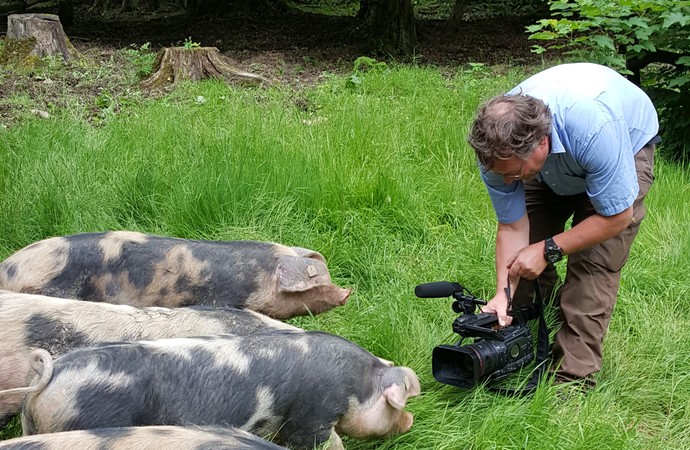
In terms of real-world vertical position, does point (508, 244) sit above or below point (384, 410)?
above

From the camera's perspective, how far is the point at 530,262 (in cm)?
335

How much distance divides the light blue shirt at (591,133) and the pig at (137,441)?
5.70 ft

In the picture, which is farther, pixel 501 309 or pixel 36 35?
pixel 36 35

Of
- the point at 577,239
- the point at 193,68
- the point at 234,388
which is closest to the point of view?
the point at 234,388

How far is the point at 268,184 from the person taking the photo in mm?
4926

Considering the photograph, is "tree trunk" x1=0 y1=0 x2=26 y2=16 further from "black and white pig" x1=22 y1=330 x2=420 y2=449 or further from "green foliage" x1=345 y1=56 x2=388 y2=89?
"black and white pig" x1=22 y1=330 x2=420 y2=449

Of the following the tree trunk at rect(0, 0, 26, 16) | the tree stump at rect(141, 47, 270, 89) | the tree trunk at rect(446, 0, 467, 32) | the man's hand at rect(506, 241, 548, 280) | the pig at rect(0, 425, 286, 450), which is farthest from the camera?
the tree trunk at rect(0, 0, 26, 16)

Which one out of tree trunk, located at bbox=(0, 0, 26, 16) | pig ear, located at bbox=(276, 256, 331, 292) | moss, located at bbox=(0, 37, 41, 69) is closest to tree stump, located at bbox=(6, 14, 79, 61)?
moss, located at bbox=(0, 37, 41, 69)

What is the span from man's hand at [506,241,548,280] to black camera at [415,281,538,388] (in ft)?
0.63

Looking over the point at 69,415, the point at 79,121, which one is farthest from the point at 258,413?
the point at 79,121

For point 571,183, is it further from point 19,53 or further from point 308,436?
point 19,53

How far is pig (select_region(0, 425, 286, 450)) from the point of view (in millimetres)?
2096

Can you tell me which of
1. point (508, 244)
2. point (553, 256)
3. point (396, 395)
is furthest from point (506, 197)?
point (396, 395)

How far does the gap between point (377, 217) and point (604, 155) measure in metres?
2.00
